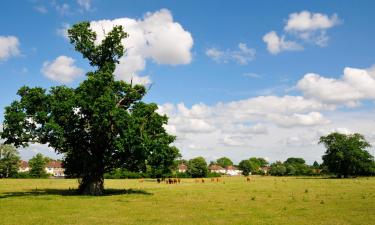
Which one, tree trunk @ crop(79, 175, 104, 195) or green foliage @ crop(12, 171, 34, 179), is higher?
green foliage @ crop(12, 171, 34, 179)

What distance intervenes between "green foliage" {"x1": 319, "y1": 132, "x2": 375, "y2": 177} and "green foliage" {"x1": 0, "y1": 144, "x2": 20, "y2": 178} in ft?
327

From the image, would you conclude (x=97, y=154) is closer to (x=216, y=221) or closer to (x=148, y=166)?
(x=148, y=166)

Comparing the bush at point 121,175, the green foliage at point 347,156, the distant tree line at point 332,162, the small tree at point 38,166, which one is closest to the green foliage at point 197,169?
the distant tree line at point 332,162

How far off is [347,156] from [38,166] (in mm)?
101397

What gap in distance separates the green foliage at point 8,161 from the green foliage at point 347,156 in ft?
327

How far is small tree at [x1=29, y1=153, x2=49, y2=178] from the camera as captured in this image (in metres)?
139

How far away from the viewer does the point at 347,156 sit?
387 feet

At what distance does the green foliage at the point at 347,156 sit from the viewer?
387 ft

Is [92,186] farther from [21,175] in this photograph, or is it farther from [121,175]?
[21,175]

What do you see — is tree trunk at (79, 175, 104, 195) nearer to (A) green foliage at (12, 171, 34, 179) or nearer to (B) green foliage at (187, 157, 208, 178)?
(A) green foliage at (12, 171, 34, 179)

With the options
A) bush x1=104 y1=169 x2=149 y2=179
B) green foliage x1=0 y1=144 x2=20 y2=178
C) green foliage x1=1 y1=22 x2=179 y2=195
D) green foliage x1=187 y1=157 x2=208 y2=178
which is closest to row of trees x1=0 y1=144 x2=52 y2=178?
green foliage x1=0 y1=144 x2=20 y2=178

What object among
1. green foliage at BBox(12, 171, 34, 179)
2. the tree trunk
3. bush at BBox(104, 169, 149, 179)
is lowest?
the tree trunk

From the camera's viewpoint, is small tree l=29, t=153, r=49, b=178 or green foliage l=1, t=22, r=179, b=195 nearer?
green foliage l=1, t=22, r=179, b=195

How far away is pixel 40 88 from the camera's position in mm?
44906
